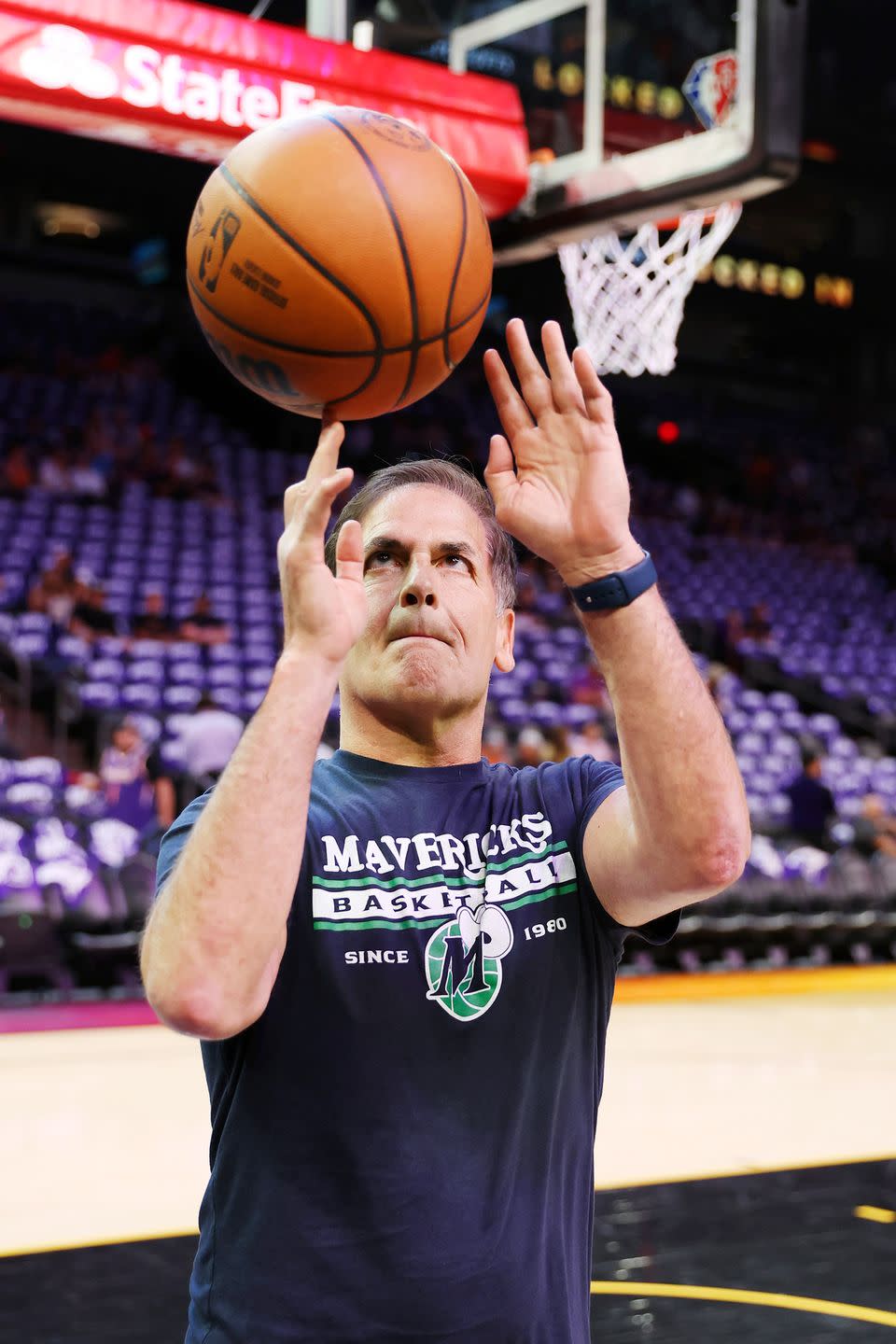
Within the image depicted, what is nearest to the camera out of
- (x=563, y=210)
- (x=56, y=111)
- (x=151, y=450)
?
(x=56, y=111)

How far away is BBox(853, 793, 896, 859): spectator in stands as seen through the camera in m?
10.5

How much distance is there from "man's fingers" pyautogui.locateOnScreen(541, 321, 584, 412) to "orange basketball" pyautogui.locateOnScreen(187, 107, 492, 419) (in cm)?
29

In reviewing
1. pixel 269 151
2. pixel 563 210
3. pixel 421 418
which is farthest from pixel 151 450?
pixel 269 151

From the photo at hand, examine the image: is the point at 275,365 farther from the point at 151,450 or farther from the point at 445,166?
the point at 151,450

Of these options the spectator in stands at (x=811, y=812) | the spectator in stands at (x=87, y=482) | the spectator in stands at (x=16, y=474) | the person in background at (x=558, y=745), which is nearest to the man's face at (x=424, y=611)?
the person in background at (x=558, y=745)

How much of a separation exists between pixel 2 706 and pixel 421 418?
803cm

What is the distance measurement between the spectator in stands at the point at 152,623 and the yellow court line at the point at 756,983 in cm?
382

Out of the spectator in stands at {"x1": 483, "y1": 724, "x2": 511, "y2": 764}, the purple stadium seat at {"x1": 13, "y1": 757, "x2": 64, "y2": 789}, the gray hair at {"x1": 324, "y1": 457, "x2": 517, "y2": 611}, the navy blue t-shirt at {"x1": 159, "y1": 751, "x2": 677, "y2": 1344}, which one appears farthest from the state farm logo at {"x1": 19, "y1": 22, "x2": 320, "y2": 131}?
the spectator in stands at {"x1": 483, "y1": 724, "x2": 511, "y2": 764}

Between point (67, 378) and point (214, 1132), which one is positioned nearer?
point (214, 1132)

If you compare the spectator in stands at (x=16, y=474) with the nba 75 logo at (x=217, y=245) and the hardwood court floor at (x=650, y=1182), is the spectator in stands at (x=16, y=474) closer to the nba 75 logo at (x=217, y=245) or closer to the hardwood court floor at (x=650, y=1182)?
the hardwood court floor at (x=650, y=1182)

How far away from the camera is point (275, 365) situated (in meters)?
1.99

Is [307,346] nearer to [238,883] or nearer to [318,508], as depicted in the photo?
[318,508]

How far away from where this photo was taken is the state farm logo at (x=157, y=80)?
14.2 ft

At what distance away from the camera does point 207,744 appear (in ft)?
27.1
